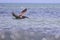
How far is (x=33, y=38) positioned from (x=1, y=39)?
1.21 metres

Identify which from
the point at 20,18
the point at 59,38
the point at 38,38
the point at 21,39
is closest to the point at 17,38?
the point at 21,39

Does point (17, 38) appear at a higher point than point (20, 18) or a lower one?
higher

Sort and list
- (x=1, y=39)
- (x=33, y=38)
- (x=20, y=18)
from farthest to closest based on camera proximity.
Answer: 1. (x=20, y=18)
2. (x=33, y=38)
3. (x=1, y=39)

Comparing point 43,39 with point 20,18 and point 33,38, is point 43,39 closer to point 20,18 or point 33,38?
point 33,38

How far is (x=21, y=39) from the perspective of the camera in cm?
834

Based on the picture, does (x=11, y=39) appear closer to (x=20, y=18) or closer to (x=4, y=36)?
(x=4, y=36)

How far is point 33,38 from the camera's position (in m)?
8.55

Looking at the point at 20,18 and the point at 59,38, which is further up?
the point at 59,38

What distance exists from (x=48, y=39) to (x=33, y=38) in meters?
→ 0.53

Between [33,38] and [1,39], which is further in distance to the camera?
[33,38]

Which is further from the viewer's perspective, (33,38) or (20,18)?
(20,18)

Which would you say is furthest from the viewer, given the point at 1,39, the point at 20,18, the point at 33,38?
the point at 20,18

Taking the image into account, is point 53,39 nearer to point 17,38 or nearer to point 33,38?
point 33,38

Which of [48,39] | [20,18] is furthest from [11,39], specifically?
[20,18]
